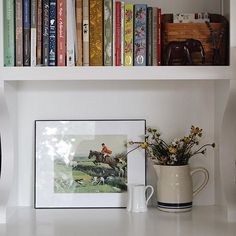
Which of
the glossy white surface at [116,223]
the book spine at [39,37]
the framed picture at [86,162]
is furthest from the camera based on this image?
the framed picture at [86,162]

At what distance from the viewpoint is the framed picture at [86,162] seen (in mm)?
2025

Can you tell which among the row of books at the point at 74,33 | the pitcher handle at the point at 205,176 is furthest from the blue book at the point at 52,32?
the pitcher handle at the point at 205,176

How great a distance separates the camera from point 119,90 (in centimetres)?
206

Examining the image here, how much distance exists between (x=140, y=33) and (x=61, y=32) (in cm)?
27

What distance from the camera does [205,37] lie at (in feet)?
6.01

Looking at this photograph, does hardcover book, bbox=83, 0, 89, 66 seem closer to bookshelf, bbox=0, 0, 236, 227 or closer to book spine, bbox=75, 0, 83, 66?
book spine, bbox=75, 0, 83, 66

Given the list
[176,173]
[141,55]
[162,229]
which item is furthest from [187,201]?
[141,55]

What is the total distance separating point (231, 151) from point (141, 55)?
1.54ft

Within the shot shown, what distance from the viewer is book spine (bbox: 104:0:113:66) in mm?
1801

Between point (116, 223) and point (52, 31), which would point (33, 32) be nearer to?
point (52, 31)

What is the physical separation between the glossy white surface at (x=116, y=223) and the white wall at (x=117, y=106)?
0.16 m

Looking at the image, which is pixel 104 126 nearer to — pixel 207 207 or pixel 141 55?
pixel 141 55

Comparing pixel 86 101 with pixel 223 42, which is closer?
pixel 223 42

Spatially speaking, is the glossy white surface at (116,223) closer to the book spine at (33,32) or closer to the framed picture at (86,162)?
the framed picture at (86,162)
